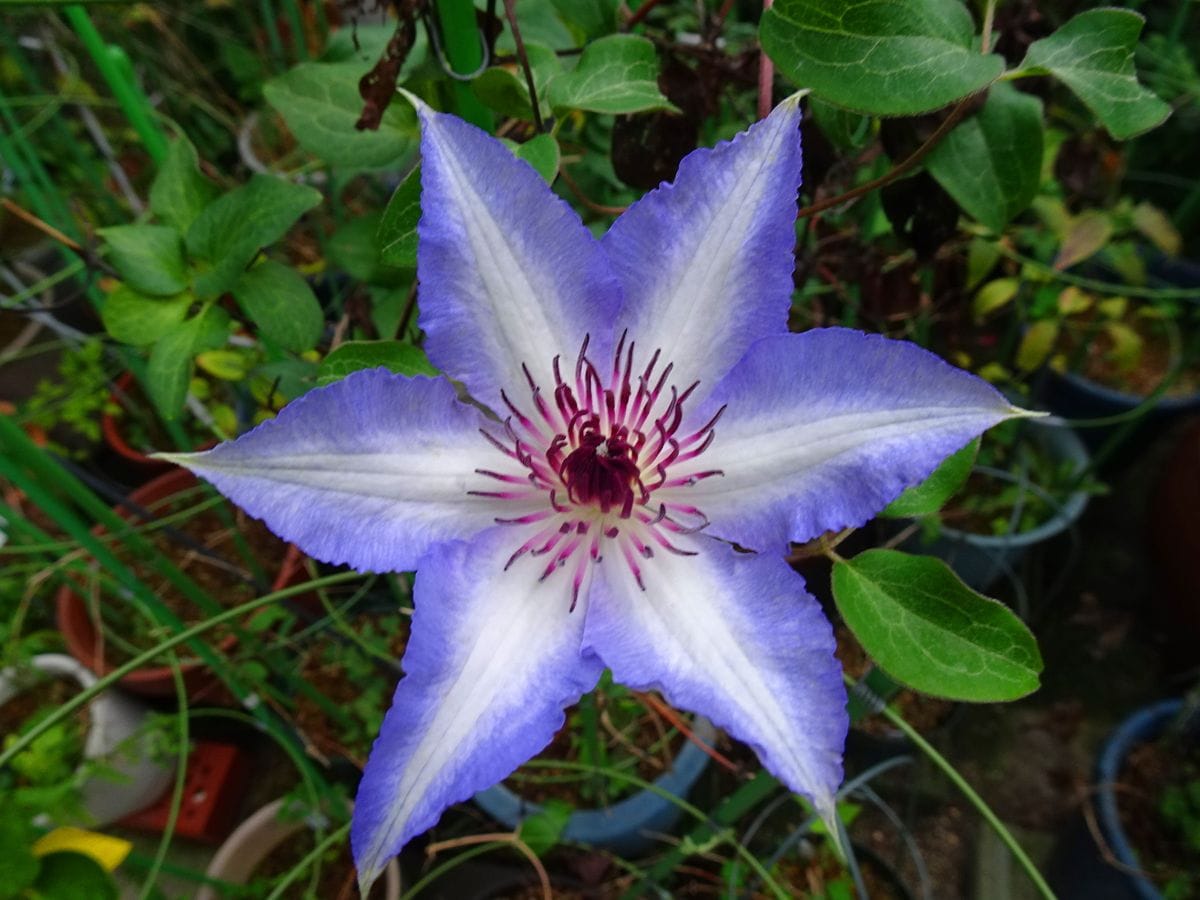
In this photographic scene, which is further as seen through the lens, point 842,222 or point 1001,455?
point 1001,455

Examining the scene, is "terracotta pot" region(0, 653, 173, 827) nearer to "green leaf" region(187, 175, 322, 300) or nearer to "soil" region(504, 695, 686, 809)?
"soil" region(504, 695, 686, 809)

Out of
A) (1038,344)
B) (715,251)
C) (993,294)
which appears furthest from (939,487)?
(1038,344)

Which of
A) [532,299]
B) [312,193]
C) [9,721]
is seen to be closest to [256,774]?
[9,721]

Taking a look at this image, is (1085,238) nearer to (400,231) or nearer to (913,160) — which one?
(913,160)

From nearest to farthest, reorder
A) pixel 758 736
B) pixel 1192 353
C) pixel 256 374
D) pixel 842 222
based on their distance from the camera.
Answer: pixel 758 736 → pixel 256 374 → pixel 842 222 → pixel 1192 353

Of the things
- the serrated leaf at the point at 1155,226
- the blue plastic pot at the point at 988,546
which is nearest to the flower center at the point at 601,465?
the blue plastic pot at the point at 988,546

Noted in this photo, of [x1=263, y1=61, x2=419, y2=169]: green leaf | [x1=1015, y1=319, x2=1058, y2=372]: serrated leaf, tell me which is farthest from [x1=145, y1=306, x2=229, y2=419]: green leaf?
[x1=1015, y1=319, x2=1058, y2=372]: serrated leaf

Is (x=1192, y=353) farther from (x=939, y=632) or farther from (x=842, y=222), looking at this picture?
(x=939, y=632)
